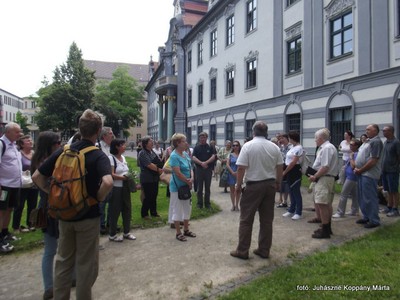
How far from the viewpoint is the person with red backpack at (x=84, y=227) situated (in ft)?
10.1

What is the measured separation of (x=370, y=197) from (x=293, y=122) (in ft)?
36.7

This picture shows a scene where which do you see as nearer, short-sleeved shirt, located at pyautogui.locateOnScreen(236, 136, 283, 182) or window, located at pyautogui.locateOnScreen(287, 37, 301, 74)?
short-sleeved shirt, located at pyautogui.locateOnScreen(236, 136, 283, 182)

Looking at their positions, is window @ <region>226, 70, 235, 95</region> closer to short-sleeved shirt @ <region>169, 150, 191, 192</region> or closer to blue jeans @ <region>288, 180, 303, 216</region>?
blue jeans @ <region>288, 180, 303, 216</region>

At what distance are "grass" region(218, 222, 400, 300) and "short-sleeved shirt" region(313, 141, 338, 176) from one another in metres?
1.35

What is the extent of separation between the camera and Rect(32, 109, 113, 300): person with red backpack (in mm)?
3090

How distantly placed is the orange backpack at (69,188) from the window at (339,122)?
12.6m

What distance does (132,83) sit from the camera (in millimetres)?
56625

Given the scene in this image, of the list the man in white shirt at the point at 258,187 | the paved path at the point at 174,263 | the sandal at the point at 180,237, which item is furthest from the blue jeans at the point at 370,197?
the sandal at the point at 180,237

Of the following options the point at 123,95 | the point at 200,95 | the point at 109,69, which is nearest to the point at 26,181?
the point at 200,95

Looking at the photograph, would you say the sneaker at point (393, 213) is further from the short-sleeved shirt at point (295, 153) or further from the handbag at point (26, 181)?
the handbag at point (26, 181)

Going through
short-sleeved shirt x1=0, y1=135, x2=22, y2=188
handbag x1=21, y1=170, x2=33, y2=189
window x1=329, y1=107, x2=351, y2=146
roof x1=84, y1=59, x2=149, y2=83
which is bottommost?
handbag x1=21, y1=170, x2=33, y2=189

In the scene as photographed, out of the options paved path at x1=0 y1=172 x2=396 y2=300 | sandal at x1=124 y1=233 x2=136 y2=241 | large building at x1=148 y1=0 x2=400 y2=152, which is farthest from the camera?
large building at x1=148 y1=0 x2=400 y2=152

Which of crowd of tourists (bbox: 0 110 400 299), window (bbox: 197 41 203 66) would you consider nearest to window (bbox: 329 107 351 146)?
crowd of tourists (bbox: 0 110 400 299)

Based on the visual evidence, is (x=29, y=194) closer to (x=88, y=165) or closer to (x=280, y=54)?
(x=88, y=165)
